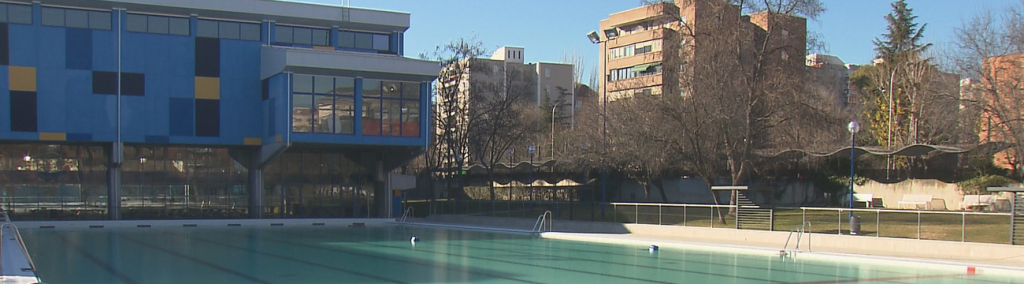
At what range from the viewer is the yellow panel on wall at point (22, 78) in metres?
39.1

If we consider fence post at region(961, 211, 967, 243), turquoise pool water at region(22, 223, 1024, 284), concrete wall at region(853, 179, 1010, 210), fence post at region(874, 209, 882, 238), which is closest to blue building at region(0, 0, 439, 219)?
turquoise pool water at region(22, 223, 1024, 284)

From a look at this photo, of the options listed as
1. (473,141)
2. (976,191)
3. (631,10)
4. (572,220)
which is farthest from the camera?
(631,10)

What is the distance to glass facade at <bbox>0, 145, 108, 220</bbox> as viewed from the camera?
40.7m

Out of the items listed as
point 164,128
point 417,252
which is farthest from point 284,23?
point 417,252

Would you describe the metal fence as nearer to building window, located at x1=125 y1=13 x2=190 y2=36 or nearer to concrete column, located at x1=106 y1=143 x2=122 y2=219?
building window, located at x1=125 y1=13 x2=190 y2=36

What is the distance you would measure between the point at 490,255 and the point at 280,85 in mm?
20759

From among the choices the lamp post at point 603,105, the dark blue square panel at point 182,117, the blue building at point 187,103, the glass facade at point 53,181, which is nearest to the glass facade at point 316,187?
the blue building at point 187,103

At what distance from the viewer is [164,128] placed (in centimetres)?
4188

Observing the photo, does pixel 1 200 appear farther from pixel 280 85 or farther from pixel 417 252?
pixel 417 252

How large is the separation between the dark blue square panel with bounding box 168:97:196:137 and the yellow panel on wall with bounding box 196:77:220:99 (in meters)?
0.57

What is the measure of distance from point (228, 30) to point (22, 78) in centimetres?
968

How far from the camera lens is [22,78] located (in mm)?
39281

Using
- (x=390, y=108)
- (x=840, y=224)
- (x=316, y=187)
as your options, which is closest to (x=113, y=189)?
(x=316, y=187)

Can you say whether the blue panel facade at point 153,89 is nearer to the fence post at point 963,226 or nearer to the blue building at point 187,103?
the blue building at point 187,103
